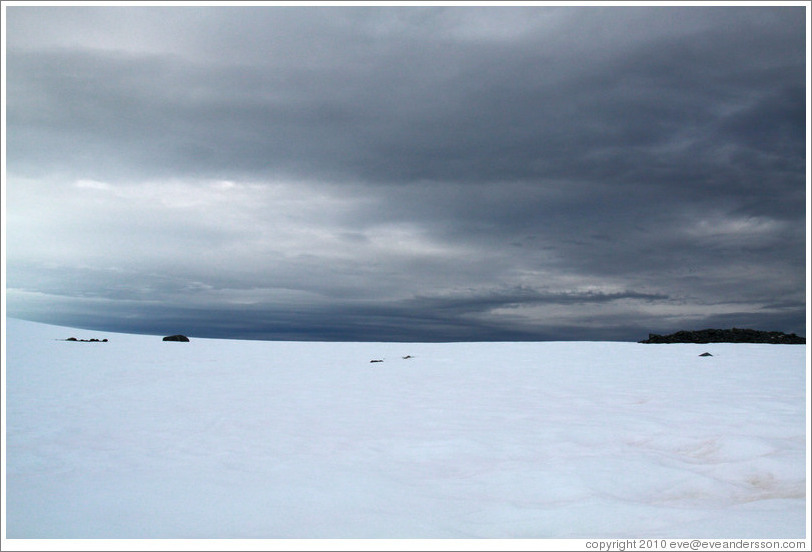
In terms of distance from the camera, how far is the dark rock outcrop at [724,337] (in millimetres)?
21430

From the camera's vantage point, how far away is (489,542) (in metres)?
3.38

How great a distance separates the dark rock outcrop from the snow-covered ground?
11181 mm

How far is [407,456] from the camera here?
18.2ft

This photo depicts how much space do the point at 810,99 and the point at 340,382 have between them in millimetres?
8552

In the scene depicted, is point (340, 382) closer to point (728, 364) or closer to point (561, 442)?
point (561, 442)

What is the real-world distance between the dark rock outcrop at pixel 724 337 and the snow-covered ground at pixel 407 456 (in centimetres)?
1118

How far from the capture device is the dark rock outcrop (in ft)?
70.3

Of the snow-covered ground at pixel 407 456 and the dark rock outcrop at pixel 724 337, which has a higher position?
the dark rock outcrop at pixel 724 337

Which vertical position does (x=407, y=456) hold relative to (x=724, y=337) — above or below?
below

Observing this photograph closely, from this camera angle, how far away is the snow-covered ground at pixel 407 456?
3.90 metres

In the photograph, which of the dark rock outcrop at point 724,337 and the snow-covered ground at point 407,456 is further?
the dark rock outcrop at point 724,337

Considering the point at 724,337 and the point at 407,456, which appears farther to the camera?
the point at 724,337

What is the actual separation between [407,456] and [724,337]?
849 inches

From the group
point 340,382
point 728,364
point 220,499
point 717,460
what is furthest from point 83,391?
point 728,364
